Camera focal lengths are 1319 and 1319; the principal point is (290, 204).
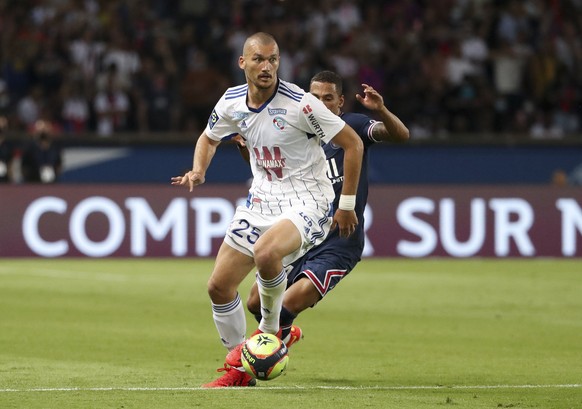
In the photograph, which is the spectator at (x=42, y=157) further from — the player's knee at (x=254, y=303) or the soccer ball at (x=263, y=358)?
the soccer ball at (x=263, y=358)

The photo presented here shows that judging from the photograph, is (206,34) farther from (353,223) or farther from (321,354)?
(353,223)

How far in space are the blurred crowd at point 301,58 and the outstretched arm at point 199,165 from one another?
1468 centimetres

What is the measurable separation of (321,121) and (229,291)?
123cm

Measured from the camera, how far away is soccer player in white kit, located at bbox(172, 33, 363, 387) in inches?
330

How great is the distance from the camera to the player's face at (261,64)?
27.4 feet

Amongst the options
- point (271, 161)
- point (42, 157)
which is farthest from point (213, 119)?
point (42, 157)

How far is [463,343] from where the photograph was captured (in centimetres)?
1142

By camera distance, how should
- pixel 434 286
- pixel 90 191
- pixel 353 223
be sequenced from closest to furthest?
pixel 353 223 → pixel 434 286 → pixel 90 191

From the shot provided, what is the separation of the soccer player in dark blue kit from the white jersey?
69cm

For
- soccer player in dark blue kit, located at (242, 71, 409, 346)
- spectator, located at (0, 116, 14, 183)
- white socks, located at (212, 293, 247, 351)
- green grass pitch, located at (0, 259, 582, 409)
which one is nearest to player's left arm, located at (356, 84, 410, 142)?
soccer player in dark blue kit, located at (242, 71, 409, 346)

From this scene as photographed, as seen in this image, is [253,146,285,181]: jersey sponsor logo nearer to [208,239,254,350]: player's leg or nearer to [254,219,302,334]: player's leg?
[254,219,302,334]: player's leg

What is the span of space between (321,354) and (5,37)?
14987 mm

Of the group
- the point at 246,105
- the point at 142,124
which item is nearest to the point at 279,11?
the point at 142,124

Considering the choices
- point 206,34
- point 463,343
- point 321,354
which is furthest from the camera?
point 206,34
